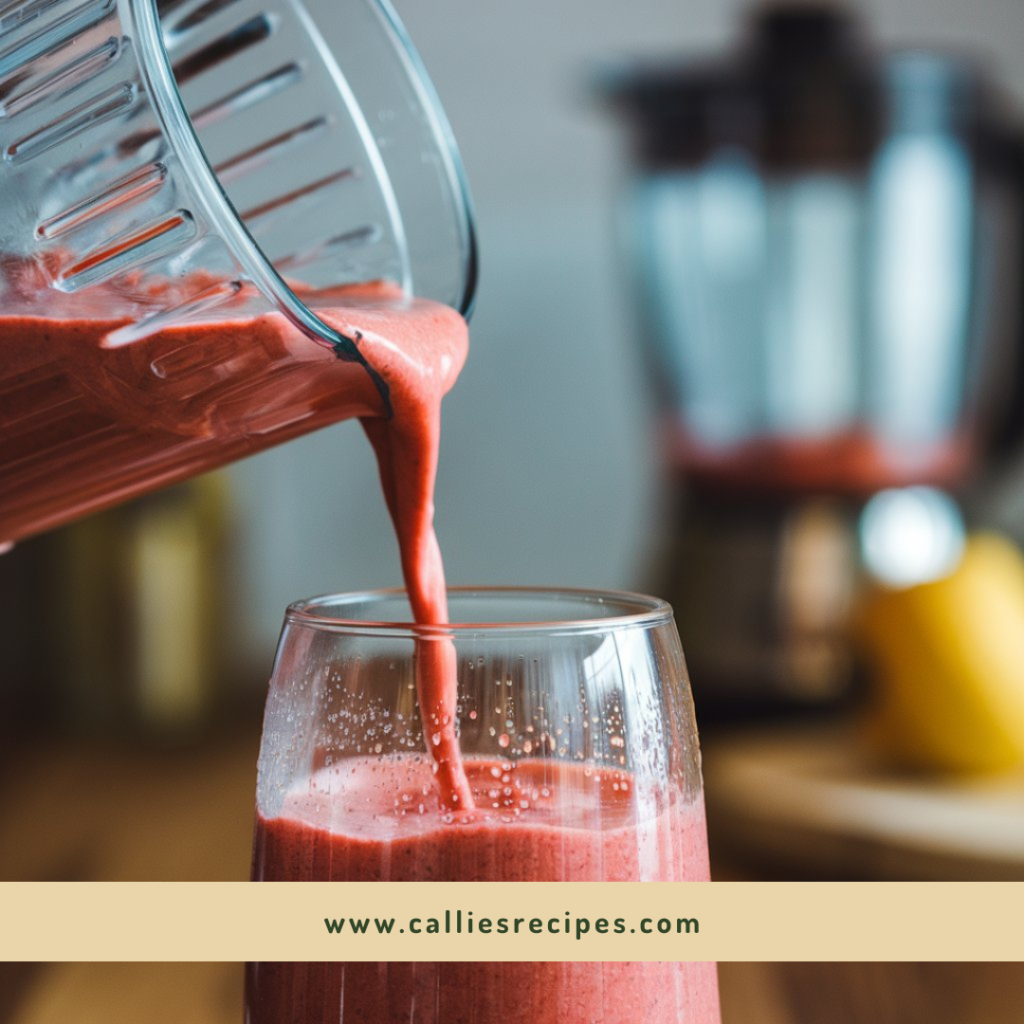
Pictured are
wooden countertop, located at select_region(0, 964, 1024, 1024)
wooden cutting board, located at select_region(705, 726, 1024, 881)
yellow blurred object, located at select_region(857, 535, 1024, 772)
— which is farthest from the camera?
yellow blurred object, located at select_region(857, 535, 1024, 772)

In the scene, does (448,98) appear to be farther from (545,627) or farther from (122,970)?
(545,627)

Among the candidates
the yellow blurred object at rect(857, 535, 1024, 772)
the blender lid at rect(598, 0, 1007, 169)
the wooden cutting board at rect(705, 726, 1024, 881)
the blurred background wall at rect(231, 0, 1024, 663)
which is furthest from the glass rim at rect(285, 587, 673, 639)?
the blurred background wall at rect(231, 0, 1024, 663)

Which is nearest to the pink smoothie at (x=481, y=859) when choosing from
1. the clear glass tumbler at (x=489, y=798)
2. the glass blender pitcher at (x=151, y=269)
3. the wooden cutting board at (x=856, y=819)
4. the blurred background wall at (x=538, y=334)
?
the clear glass tumbler at (x=489, y=798)

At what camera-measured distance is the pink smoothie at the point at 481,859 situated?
0.51 meters

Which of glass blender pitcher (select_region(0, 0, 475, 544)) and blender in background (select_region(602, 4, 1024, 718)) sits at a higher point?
blender in background (select_region(602, 4, 1024, 718))

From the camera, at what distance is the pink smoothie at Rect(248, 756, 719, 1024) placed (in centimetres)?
51

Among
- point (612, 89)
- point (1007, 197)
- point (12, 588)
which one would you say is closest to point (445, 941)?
point (612, 89)

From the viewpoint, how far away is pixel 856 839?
117cm

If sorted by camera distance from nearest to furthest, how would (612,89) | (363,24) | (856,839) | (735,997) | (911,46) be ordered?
(363,24) < (735,997) < (856,839) < (612,89) < (911,46)

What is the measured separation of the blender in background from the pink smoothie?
882mm

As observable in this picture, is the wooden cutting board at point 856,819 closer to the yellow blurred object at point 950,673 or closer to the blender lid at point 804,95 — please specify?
the yellow blurred object at point 950,673

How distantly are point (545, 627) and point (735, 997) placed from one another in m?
0.53

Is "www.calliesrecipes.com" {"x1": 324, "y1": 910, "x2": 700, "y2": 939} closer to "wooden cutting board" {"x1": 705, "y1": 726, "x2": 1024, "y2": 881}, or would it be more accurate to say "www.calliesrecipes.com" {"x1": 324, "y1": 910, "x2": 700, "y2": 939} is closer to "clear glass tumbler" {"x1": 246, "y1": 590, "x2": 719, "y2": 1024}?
"clear glass tumbler" {"x1": 246, "y1": 590, "x2": 719, "y2": 1024}

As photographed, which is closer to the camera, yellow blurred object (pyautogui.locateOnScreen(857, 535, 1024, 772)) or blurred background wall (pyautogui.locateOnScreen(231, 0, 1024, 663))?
yellow blurred object (pyautogui.locateOnScreen(857, 535, 1024, 772))
